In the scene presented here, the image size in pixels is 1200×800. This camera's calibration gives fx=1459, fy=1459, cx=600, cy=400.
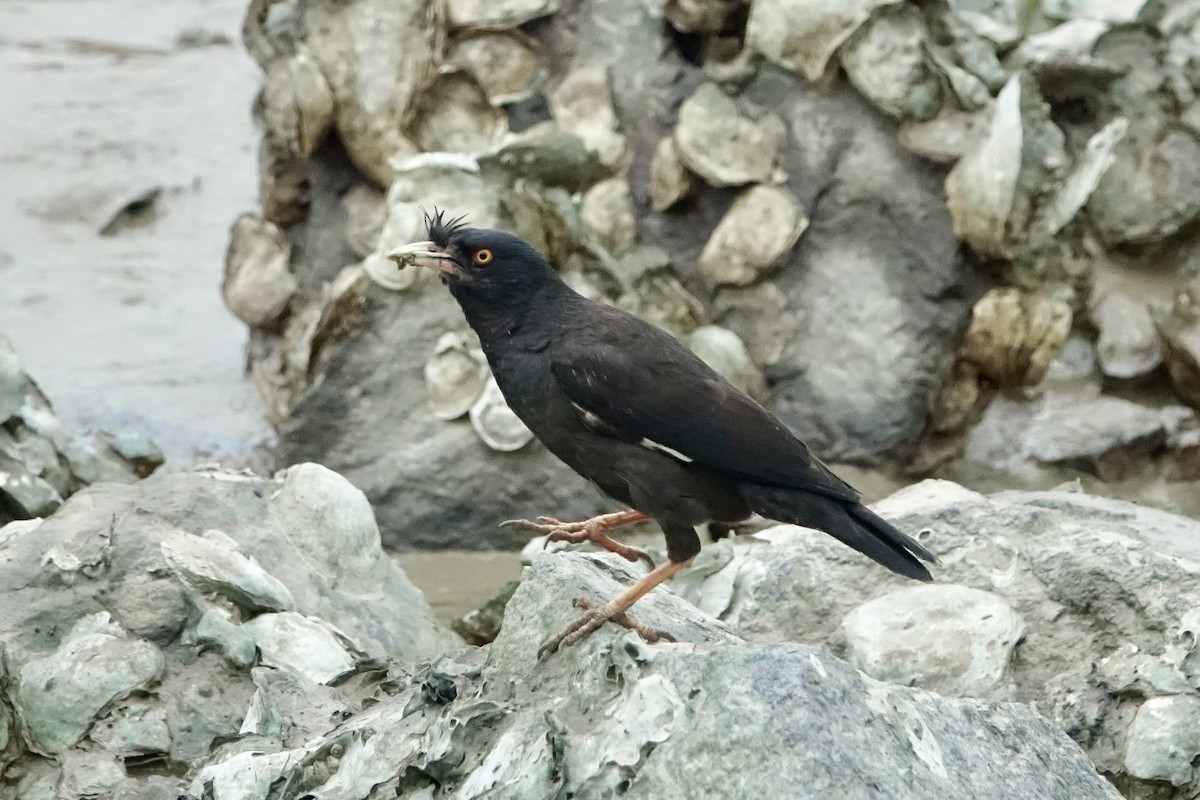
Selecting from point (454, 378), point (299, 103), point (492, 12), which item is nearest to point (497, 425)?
point (454, 378)

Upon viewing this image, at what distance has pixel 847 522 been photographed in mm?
3016

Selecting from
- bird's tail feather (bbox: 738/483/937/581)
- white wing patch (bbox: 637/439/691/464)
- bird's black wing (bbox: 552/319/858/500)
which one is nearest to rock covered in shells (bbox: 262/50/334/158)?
A: bird's black wing (bbox: 552/319/858/500)

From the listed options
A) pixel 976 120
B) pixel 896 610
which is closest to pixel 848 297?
pixel 976 120

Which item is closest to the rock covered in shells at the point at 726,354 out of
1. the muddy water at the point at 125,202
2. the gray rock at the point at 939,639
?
the muddy water at the point at 125,202

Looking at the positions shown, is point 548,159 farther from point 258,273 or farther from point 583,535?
point 583,535

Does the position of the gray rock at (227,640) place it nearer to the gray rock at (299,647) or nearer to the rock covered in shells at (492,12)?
the gray rock at (299,647)

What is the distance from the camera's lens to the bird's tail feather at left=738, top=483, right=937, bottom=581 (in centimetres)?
294

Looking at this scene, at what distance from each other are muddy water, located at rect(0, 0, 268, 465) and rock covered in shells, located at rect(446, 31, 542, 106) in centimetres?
183

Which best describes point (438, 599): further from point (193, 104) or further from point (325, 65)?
point (193, 104)

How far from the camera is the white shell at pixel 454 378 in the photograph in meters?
5.52

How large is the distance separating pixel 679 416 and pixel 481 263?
59 cm

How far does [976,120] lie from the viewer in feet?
19.6

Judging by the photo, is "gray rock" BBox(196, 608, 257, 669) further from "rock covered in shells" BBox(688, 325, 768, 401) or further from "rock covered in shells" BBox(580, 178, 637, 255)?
"rock covered in shells" BBox(580, 178, 637, 255)

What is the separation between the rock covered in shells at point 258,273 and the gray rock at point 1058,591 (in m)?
3.21
